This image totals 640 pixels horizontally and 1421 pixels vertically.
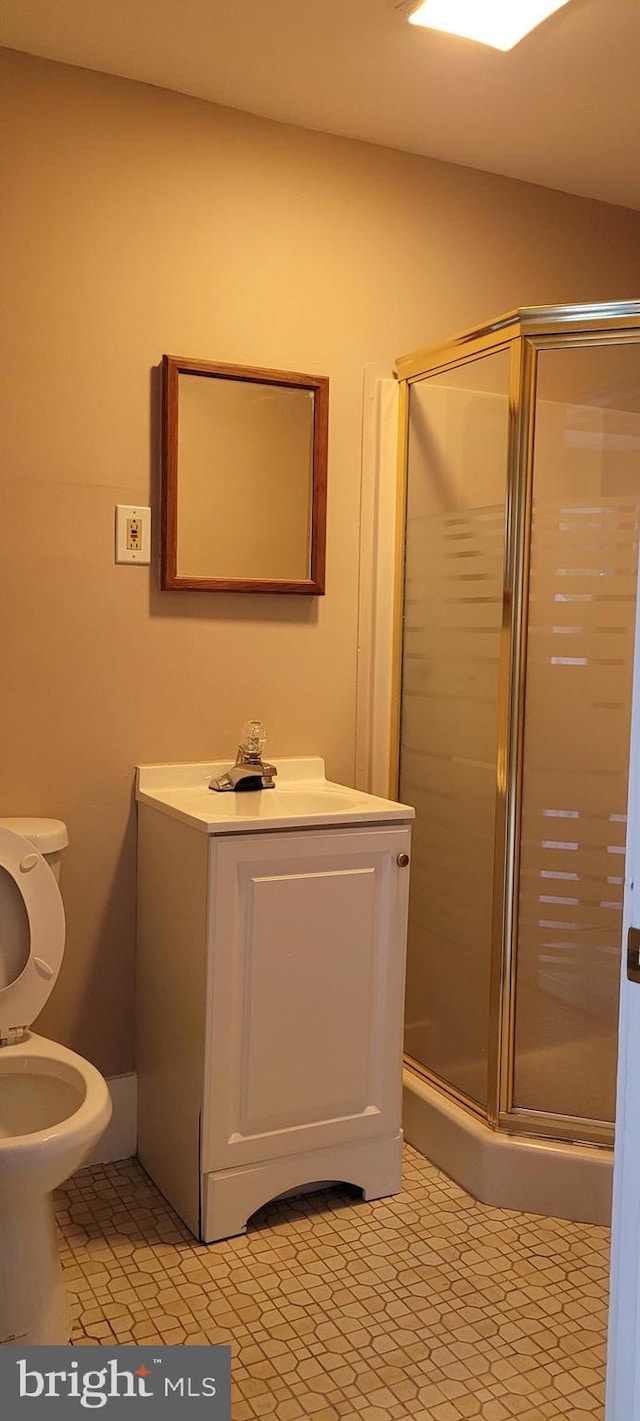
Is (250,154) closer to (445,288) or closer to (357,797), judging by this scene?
(445,288)

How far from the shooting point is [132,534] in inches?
95.2

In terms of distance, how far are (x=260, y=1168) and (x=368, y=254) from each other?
2.12m

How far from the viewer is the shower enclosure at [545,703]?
2.28 metres

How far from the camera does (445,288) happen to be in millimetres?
2791

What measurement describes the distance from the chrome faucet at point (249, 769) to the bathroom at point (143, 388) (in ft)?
0.21

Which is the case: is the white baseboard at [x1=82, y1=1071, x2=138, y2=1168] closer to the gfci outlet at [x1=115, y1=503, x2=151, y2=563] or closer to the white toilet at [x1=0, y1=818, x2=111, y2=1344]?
the white toilet at [x1=0, y1=818, x2=111, y2=1344]

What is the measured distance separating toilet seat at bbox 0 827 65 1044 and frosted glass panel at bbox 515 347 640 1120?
99 cm

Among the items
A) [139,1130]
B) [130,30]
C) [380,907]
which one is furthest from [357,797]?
[130,30]

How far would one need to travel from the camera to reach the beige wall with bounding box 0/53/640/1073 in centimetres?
230

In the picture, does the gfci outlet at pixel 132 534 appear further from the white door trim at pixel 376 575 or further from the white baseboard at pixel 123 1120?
the white baseboard at pixel 123 1120

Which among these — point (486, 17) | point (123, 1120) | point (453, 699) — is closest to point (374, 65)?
point (486, 17)

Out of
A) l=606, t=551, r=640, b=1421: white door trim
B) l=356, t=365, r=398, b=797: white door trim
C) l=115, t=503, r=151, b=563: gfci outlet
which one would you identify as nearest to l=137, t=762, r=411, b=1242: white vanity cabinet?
l=356, t=365, r=398, b=797: white door trim

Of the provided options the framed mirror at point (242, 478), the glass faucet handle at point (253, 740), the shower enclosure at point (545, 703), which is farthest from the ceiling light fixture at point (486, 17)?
the glass faucet handle at point (253, 740)

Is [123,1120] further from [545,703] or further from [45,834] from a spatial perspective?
[545,703]
